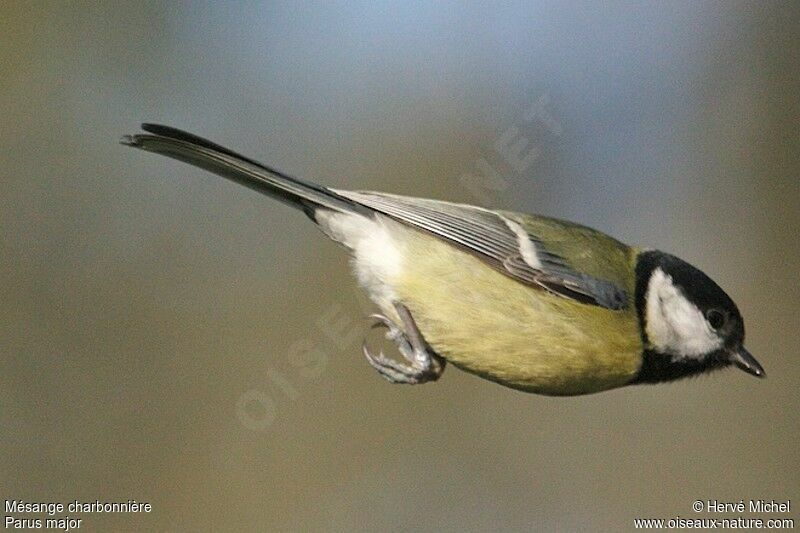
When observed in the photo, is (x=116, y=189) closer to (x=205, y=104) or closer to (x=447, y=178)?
(x=205, y=104)

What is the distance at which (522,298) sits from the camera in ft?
2.91

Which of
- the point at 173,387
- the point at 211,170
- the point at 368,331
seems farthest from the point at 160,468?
the point at 211,170

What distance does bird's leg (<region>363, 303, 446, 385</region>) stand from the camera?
766 millimetres

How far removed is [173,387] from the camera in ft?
3.66

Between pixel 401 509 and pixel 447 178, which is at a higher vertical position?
pixel 447 178

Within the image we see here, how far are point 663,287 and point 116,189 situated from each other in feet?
2.60

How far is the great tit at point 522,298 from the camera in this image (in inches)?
32.8

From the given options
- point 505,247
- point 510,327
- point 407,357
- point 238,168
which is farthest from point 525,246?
point 238,168

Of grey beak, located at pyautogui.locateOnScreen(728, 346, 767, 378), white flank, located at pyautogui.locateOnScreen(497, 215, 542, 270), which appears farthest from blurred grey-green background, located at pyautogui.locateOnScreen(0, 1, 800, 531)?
grey beak, located at pyautogui.locateOnScreen(728, 346, 767, 378)

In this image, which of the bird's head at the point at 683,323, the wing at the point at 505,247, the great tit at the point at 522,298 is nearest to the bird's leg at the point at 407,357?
the great tit at the point at 522,298

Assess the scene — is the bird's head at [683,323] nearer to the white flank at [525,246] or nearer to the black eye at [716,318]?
the black eye at [716,318]

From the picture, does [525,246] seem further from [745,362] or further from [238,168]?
[238,168]

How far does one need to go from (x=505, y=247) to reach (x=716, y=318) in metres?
0.26

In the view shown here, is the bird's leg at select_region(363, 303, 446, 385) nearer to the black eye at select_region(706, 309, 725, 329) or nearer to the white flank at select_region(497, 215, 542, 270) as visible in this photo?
the white flank at select_region(497, 215, 542, 270)
